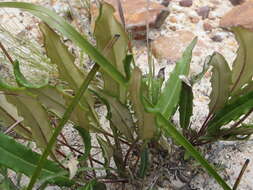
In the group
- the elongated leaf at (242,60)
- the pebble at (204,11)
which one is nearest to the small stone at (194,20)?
the pebble at (204,11)

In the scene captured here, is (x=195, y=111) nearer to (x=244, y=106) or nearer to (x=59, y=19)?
(x=244, y=106)

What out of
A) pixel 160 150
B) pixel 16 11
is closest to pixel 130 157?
pixel 160 150

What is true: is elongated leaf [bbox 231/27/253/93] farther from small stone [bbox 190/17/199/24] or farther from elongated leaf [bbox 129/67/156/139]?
small stone [bbox 190/17/199/24]

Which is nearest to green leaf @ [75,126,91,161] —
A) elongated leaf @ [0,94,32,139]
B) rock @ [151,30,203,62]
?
elongated leaf @ [0,94,32,139]

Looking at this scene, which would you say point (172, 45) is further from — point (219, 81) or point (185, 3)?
point (219, 81)

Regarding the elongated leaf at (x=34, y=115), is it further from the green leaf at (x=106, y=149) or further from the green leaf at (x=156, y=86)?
the green leaf at (x=156, y=86)

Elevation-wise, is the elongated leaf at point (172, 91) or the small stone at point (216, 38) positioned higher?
the elongated leaf at point (172, 91)
